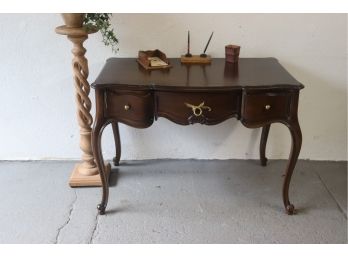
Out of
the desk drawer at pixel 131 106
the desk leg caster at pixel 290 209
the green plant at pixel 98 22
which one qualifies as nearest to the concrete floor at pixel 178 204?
the desk leg caster at pixel 290 209

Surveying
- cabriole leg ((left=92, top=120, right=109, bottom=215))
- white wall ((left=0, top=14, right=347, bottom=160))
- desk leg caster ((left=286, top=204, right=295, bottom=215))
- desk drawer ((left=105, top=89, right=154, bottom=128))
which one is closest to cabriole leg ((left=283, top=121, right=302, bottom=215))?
desk leg caster ((left=286, top=204, right=295, bottom=215))

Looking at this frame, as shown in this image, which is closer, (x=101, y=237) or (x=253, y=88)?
(x=253, y=88)

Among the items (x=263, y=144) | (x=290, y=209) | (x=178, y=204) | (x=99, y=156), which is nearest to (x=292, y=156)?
(x=290, y=209)

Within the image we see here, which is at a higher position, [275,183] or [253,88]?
[253,88]

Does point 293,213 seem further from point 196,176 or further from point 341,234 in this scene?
point 196,176

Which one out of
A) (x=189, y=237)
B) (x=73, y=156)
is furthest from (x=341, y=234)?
(x=73, y=156)

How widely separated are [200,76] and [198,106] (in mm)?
179

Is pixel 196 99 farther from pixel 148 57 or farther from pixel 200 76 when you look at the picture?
pixel 148 57

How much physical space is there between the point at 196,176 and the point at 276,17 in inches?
36.5

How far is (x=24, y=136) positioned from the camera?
7.43 ft

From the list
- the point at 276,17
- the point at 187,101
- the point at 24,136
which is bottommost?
the point at 24,136

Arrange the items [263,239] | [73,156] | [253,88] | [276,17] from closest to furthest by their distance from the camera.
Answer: [253,88] → [263,239] → [276,17] → [73,156]

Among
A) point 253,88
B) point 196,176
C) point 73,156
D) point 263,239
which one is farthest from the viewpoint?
point 73,156

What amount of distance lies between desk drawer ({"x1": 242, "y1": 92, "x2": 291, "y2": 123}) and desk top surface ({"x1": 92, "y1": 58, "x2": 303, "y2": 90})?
0.04m
